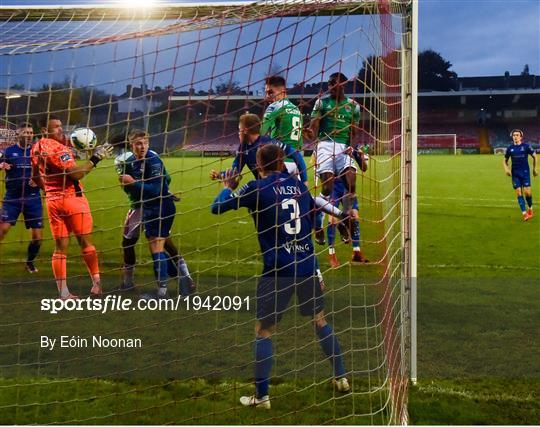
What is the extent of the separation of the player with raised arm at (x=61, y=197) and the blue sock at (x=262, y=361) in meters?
2.04

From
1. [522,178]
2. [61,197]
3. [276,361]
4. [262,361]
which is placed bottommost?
[276,361]

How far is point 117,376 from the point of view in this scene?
4562 mm

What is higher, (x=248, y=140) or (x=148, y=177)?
(x=248, y=140)

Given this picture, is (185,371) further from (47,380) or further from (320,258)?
(320,258)

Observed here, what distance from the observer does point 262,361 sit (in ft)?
12.7

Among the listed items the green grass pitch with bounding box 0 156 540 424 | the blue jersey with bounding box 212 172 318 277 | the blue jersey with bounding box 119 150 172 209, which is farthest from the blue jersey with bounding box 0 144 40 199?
the blue jersey with bounding box 212 172 318 277

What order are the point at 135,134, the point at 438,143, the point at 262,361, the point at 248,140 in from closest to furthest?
the point at 262,361, the point at 248,140, the point at 135,134, the point at 438,143

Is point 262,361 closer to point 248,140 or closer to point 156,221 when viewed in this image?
point 248,140

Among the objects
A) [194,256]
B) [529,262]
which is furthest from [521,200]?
[194,256]

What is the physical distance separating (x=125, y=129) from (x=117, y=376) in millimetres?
1868

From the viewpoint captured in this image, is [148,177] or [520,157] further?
[520,157]

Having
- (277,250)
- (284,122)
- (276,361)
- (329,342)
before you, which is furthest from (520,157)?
(277,250)

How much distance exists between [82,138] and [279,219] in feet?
7.13

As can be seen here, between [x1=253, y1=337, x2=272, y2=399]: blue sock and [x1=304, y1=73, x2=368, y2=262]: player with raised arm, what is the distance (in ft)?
2.70
